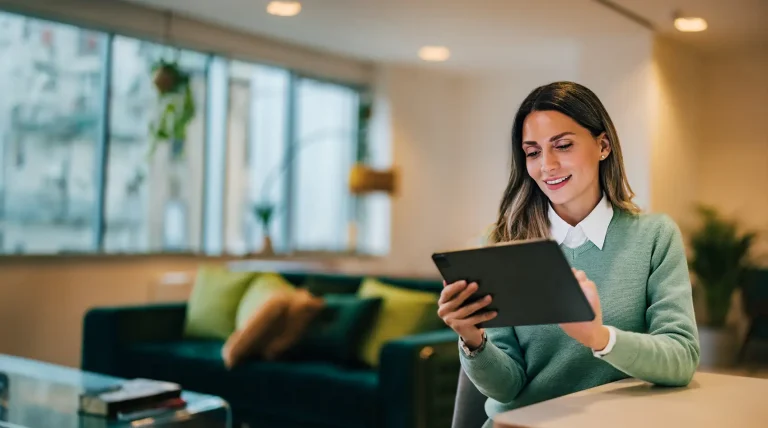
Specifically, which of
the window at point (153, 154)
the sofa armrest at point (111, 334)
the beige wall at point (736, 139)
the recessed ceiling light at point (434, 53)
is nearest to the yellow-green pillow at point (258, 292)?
the sofa armrest at point (111, 334)

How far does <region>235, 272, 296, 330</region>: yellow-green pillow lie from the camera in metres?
4.11

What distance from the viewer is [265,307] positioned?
376cm

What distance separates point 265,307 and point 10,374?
1.07 m

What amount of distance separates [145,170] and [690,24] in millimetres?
3890

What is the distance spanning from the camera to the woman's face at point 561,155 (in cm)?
142

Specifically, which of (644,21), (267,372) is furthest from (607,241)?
(644,21)

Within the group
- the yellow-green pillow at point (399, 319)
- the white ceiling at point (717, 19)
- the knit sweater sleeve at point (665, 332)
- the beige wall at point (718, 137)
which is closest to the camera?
the knit sweater sleeve at point (665, 332)

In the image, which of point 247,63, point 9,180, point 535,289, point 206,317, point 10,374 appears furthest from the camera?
point 247,63

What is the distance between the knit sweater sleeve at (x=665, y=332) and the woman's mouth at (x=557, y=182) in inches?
7.1

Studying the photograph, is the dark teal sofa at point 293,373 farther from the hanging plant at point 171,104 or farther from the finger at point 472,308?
the finger at point 472,308

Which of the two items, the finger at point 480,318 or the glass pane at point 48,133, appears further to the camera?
the glass pane at point 48,133

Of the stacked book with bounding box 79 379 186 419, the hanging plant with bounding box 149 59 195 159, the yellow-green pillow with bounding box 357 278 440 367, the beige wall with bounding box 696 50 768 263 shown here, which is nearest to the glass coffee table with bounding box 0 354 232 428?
the stacked book with bounding box 79 379 186 419

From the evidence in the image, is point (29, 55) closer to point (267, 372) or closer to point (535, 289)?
point (267, 372)

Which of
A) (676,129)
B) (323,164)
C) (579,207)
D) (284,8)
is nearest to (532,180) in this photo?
(579,207)
